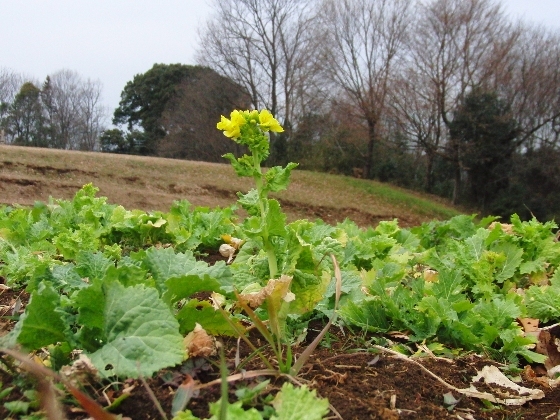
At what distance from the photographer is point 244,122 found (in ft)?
5.47

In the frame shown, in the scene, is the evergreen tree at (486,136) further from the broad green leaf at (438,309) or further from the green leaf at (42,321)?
the green leaf at (42,321)

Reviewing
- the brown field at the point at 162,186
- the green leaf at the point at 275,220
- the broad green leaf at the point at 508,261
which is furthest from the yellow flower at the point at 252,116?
the brown field at the point at 162,186

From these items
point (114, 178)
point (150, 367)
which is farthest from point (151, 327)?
point (114, 178)

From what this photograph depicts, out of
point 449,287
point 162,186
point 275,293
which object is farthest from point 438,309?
point 162,186

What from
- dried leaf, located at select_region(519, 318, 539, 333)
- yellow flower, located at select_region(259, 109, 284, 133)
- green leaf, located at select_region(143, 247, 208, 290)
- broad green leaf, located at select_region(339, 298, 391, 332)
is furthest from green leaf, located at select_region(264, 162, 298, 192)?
dried leaf, located at select_region(519, 318, 539, 333)

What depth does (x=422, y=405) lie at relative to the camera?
1.23 meters

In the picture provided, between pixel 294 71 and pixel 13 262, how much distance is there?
1154 inches

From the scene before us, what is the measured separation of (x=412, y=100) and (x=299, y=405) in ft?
92.4

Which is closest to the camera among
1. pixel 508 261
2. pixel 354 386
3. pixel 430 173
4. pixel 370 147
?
pixel 354 386

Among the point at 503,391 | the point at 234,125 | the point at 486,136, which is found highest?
the point at 486,136

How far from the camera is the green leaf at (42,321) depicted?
115 centimetres

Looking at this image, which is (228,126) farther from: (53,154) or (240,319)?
(53,154)

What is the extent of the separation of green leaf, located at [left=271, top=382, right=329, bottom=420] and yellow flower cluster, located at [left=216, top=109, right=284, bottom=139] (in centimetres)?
91

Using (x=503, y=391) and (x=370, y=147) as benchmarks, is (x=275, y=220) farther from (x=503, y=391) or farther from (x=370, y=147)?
(x=370, y=147)
